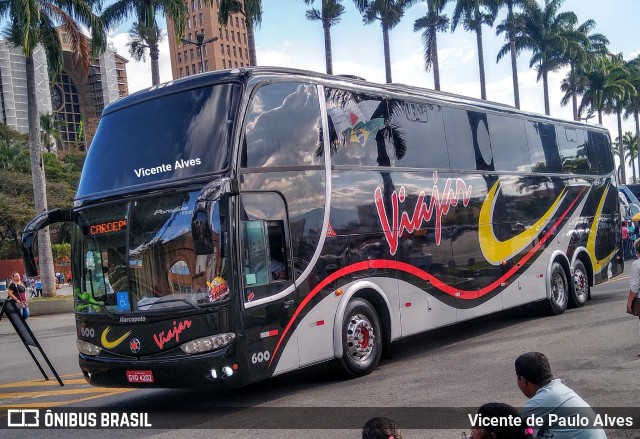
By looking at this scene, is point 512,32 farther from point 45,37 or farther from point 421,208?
point 421,208

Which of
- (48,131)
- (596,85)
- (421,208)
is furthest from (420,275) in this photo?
(48,131)

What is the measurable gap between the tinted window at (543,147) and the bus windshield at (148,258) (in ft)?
29.0

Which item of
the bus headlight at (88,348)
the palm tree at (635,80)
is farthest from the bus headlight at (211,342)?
the palm tree at (635,80)

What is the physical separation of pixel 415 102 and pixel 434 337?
4516 mm

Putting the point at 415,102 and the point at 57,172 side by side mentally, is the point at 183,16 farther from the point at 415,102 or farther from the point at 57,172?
the point at 57,172

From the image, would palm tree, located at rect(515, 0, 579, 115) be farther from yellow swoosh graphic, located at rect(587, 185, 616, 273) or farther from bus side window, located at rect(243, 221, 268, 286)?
bus side window, located at rect(243, 221, 268, 286)

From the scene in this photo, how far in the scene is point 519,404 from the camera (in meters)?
7.62

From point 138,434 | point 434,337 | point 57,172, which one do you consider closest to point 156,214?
point 138,434

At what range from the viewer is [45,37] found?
2798 cm

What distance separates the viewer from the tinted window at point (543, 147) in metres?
15.0

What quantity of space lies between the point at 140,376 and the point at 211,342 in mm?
1004

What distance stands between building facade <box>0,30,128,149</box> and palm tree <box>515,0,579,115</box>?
2407 inches

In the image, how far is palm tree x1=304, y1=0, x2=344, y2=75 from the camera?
1494 inches

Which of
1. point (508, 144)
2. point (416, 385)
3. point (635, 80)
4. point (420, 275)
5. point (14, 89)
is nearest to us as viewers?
point (416, 385)
